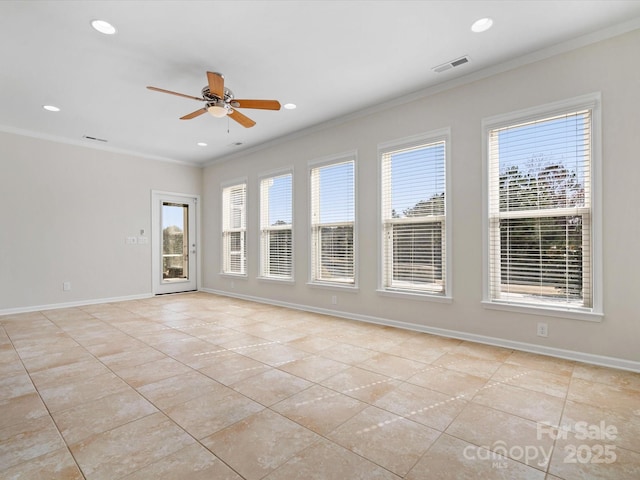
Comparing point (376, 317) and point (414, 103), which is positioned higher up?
point (414, 103)

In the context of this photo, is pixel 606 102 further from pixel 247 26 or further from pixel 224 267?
pixel 224 267

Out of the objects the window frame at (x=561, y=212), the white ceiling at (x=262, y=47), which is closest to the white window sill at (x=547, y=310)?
the window frame at (x=561, y=212)

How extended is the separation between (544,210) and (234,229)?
17.9ft

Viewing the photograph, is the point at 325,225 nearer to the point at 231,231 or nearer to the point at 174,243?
the point at 231,231

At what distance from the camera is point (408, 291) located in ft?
13.9

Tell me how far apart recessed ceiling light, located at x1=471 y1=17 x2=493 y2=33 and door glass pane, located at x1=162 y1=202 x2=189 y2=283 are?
6465mm

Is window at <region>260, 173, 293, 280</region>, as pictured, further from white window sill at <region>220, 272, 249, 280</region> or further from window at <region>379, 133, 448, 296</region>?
window at <region>379, 133, 448, 296</region>

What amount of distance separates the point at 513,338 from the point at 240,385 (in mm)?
2756

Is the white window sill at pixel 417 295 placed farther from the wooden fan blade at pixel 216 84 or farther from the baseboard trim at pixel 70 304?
the baseboard trim at pixel 70 304

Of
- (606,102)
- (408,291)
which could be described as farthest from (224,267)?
(606,102)

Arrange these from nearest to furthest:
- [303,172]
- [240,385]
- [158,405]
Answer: [158,405] < [240,385] < [303,172]

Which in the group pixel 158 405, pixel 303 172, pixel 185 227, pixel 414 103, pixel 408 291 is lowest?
pixel 158 405

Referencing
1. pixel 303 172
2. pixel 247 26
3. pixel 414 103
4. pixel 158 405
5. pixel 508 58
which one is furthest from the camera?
pixel 303 172

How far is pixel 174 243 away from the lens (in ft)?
24.1
